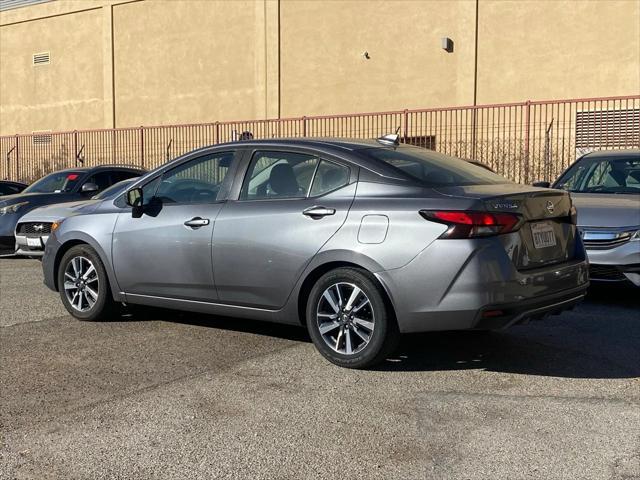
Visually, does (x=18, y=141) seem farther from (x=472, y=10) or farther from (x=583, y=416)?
(x=583, y=416)

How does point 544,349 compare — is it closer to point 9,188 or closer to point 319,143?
point 319,143

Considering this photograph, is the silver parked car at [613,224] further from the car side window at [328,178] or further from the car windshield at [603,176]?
the car side window at [328,178]

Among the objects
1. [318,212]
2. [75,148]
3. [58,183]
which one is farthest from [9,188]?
[318,212]

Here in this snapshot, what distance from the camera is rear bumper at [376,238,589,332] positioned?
4.75 meters

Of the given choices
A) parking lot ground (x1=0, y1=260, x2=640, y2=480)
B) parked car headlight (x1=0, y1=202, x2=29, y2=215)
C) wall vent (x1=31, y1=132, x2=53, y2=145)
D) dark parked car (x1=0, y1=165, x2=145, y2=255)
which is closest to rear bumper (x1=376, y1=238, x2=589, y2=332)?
parking lot ground (x1=0, y1=260, x2=640, y2=480)

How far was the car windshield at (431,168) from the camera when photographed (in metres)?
5.37

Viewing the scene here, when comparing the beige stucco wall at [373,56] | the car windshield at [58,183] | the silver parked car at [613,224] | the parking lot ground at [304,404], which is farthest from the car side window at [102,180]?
the beige stucco wall at [373,56]

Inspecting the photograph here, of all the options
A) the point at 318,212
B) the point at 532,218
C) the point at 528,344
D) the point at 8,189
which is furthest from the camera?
the point at 8,189

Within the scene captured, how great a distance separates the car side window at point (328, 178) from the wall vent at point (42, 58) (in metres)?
26.1

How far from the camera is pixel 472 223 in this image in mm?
4773

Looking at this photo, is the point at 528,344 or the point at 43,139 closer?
the point at 528,344

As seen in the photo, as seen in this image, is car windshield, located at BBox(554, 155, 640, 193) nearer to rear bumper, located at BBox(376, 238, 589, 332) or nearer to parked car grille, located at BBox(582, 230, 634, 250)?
parked car grille, located at BBox(582, 230, 634, 250)

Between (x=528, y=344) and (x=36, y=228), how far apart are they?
6.98 metres

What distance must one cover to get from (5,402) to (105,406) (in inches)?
25.2
